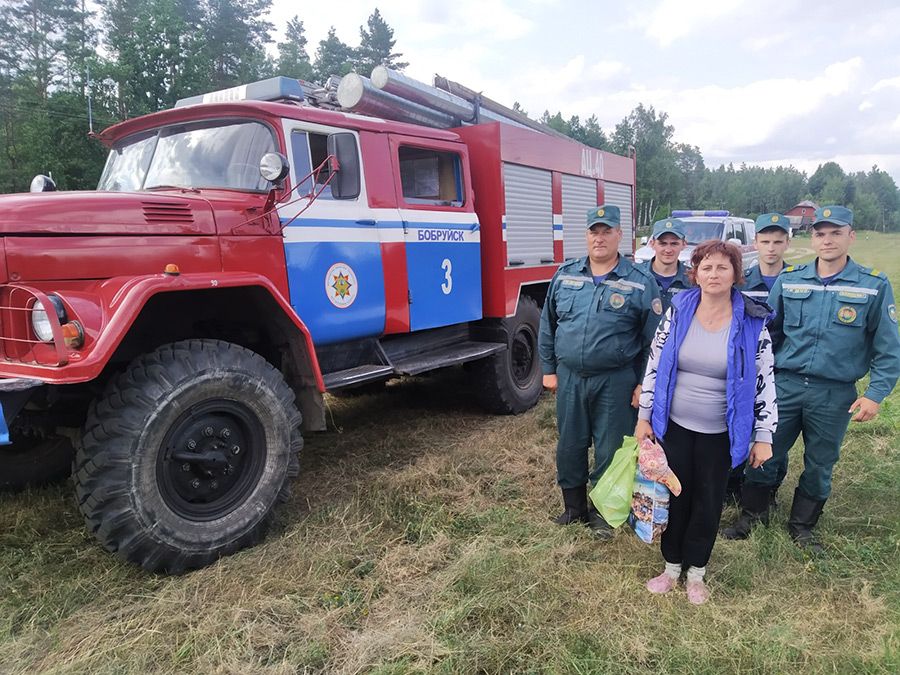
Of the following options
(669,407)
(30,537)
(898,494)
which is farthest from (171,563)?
(898,494)

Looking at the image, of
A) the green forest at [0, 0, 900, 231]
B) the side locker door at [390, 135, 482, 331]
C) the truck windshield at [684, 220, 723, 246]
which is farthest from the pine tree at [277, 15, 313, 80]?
the side locker door at [390, 135, 482, 331]

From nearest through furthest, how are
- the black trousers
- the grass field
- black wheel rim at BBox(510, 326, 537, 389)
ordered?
the grass field → the black trousers → black wheel rim at BBox(510, 326, 537, 389)

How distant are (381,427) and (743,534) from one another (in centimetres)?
303

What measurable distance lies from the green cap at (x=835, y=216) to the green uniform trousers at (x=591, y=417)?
4.10 ft

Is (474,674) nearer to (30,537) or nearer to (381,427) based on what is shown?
(30,537)

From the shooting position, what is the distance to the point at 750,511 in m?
3.52

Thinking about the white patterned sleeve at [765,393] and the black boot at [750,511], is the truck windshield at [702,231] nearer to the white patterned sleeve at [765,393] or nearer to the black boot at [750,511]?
the black boot at [750,511]

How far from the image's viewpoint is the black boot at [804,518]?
3.36m

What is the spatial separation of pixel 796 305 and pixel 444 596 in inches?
93.0

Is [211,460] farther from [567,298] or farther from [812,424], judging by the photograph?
[812,424]

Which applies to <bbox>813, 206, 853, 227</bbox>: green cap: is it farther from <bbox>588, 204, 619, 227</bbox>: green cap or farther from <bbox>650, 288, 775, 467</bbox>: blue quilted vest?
<bbox>588, 204, 619, 227</bbox>: green cap

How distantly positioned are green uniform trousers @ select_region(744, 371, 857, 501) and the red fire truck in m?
2.34

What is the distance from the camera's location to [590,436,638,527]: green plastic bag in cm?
294

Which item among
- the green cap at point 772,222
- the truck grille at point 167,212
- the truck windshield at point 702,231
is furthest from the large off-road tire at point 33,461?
the truck windshield at point 702,231
